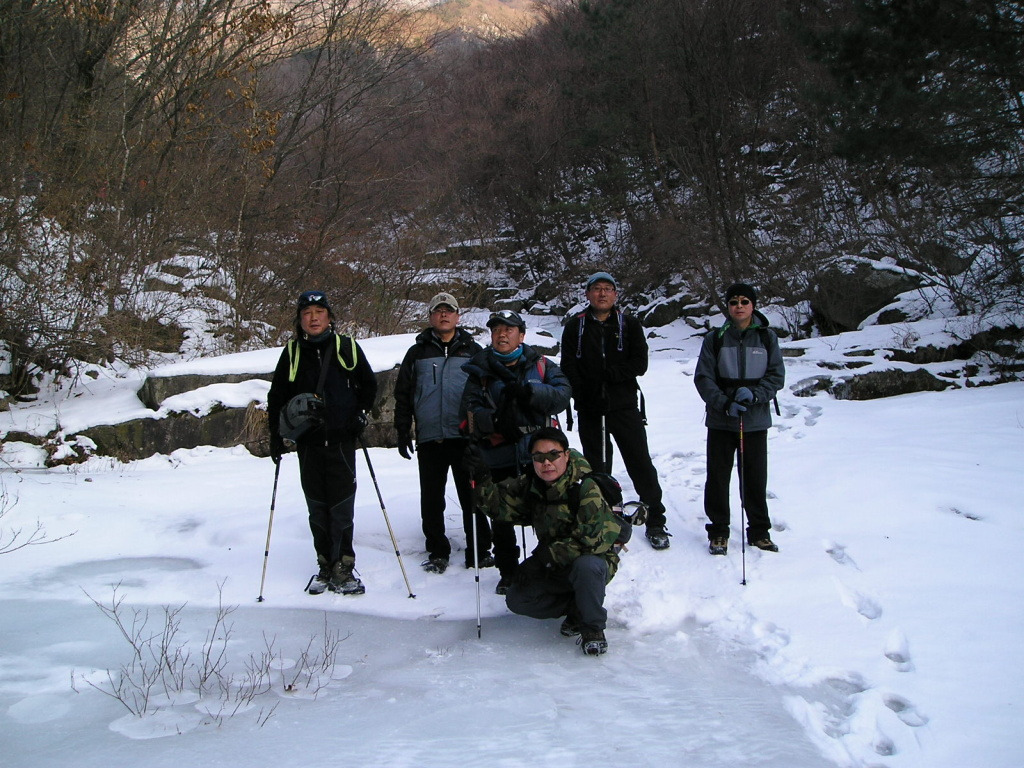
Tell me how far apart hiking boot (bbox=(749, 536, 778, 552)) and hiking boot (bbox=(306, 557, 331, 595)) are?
2908mm

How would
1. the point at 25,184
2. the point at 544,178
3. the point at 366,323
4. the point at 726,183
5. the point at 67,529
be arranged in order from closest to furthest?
the point at 67,529
the point at 25,184
the point at 366,323
the point at 726,183
the point at 544,178

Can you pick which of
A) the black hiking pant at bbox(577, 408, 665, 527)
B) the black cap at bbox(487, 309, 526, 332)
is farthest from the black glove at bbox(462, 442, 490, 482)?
the black hiking pant at bbox(577, 408, 665, 527)

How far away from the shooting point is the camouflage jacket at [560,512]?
151 inches

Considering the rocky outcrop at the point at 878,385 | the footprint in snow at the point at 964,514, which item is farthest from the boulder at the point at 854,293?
the footprint in snow at the point at 964,514

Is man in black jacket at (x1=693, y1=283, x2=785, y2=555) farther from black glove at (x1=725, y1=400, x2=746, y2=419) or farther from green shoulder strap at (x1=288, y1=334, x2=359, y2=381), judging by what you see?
green shoulder strap at (x1=288, y1=334, x2=359, y2=381)

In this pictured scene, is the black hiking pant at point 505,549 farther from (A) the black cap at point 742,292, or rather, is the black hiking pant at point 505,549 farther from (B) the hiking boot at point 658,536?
(A) the black cap at point 742,292

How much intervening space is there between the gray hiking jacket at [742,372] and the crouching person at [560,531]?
1494mm

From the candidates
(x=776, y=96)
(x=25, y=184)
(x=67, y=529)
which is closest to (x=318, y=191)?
(x=25, y=184)

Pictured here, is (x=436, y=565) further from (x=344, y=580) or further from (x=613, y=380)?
(x=613, y=380)

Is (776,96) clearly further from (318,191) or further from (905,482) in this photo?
(905,482)

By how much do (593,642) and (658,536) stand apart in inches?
61.4

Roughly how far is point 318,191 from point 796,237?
38.4 ft

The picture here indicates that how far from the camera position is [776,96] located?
68.6 feet

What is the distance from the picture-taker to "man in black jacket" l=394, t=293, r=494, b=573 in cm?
482
